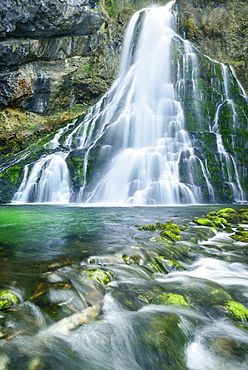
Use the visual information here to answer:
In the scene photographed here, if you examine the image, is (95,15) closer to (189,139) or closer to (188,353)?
(189,139)

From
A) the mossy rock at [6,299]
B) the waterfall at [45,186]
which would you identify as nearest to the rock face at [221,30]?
the waterfall at [45,186]

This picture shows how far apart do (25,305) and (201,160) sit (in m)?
15.0

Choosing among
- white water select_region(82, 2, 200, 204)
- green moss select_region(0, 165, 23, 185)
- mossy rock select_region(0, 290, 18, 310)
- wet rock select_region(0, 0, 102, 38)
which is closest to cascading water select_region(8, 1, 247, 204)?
white water select_region(82, 2, 200, 204)

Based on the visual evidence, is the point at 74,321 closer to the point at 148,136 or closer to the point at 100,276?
the point at 100,276

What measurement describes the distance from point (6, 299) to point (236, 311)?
2.63 metres

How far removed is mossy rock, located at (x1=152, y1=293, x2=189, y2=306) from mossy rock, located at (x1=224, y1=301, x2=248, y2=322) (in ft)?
1.58

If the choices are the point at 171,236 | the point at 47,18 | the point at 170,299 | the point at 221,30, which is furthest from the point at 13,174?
the point at 221,30

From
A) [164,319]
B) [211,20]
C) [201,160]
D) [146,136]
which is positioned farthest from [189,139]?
[211,20]

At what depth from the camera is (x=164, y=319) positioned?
2.60 meters

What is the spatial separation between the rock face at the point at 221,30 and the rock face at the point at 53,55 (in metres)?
9.81

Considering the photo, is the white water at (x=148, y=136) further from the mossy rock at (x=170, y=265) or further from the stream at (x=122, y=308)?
the mossy rock at (x=170, y=265)

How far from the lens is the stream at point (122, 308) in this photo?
6.81 feet

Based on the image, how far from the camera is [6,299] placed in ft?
8.53

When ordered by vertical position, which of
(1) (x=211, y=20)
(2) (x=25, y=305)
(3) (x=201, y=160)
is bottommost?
(2) (x=25, y=305)
